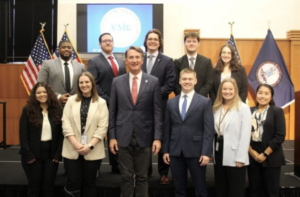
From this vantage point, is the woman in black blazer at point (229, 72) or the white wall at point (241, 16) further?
the white wall at point (241, 16)

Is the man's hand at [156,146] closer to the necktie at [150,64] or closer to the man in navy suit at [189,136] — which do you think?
the man in navy suit at [189,136]

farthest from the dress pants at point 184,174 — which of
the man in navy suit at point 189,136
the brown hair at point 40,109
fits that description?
the brown hair at point 40,109

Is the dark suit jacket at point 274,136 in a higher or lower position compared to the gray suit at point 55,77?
lower

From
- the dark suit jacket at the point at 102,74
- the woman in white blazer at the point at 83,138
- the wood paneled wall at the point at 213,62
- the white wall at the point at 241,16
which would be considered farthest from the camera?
the white wall at the point at 241,16

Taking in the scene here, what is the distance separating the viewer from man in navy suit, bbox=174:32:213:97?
3750 mm

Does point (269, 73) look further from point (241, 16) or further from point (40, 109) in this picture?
point (40, 109)

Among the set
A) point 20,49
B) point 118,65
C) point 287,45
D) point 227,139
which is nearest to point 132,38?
point 20,49

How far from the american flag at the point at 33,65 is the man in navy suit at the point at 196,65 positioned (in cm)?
422

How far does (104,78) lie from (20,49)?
4.77m

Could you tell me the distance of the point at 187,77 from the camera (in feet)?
10.5

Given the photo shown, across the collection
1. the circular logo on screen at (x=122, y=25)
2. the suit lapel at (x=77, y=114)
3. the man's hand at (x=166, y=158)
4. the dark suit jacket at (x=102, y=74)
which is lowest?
the man's hand at (x=166, y=158)

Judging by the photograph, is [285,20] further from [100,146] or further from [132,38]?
[100,146]

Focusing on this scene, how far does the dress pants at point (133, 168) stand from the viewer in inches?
125

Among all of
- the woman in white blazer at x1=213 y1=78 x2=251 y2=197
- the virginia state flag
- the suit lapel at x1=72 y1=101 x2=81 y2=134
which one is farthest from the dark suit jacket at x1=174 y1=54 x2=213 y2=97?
the virginia state flag
